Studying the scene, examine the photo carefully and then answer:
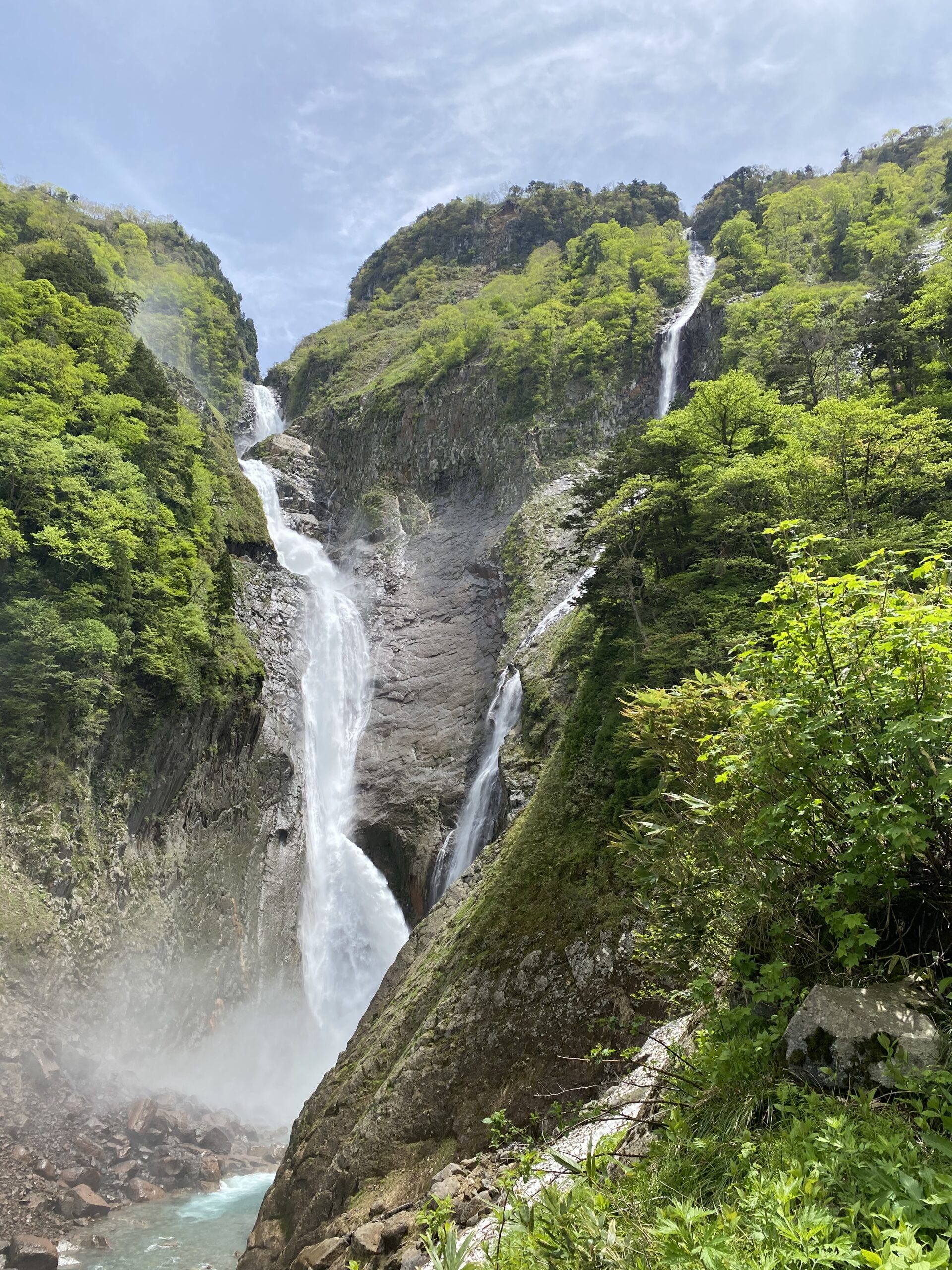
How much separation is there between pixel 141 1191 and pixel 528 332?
49.1m

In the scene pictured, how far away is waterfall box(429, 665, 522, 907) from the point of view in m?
22.7

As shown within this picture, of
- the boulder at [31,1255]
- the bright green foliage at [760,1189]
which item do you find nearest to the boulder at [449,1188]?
the bright green foliage at [760,1189]

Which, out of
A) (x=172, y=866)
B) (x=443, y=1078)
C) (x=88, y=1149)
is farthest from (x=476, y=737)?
(x=443, y=1078)

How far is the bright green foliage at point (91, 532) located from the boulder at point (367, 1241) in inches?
643

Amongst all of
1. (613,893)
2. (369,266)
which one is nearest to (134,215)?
(369,266)

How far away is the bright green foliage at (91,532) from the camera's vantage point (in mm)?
19984

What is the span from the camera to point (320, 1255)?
28.1ft

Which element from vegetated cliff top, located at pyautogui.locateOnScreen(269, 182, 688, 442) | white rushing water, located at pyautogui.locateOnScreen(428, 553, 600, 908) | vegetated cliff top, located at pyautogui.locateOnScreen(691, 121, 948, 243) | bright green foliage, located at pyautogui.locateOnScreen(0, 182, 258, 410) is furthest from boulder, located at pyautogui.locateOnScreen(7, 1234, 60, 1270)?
vegetated cliff top, located at pyautogui.locateOnScreen(691, 121, 948, 243)

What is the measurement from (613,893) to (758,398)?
43.2ft

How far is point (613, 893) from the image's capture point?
10.4m

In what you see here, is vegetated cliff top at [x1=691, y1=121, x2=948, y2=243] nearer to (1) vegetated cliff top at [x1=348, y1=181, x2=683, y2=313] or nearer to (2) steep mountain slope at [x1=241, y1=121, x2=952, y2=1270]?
(1) vegetated cliff top at [x1=348, y1=181, x2=683, y2=313]

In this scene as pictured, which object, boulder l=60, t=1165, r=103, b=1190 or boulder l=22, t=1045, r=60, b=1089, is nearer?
boulder l=60, t=1165, r=103, b=1190

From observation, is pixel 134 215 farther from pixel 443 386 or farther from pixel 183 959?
pixel 183 959

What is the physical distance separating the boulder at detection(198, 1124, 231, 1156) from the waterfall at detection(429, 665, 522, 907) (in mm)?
8543
